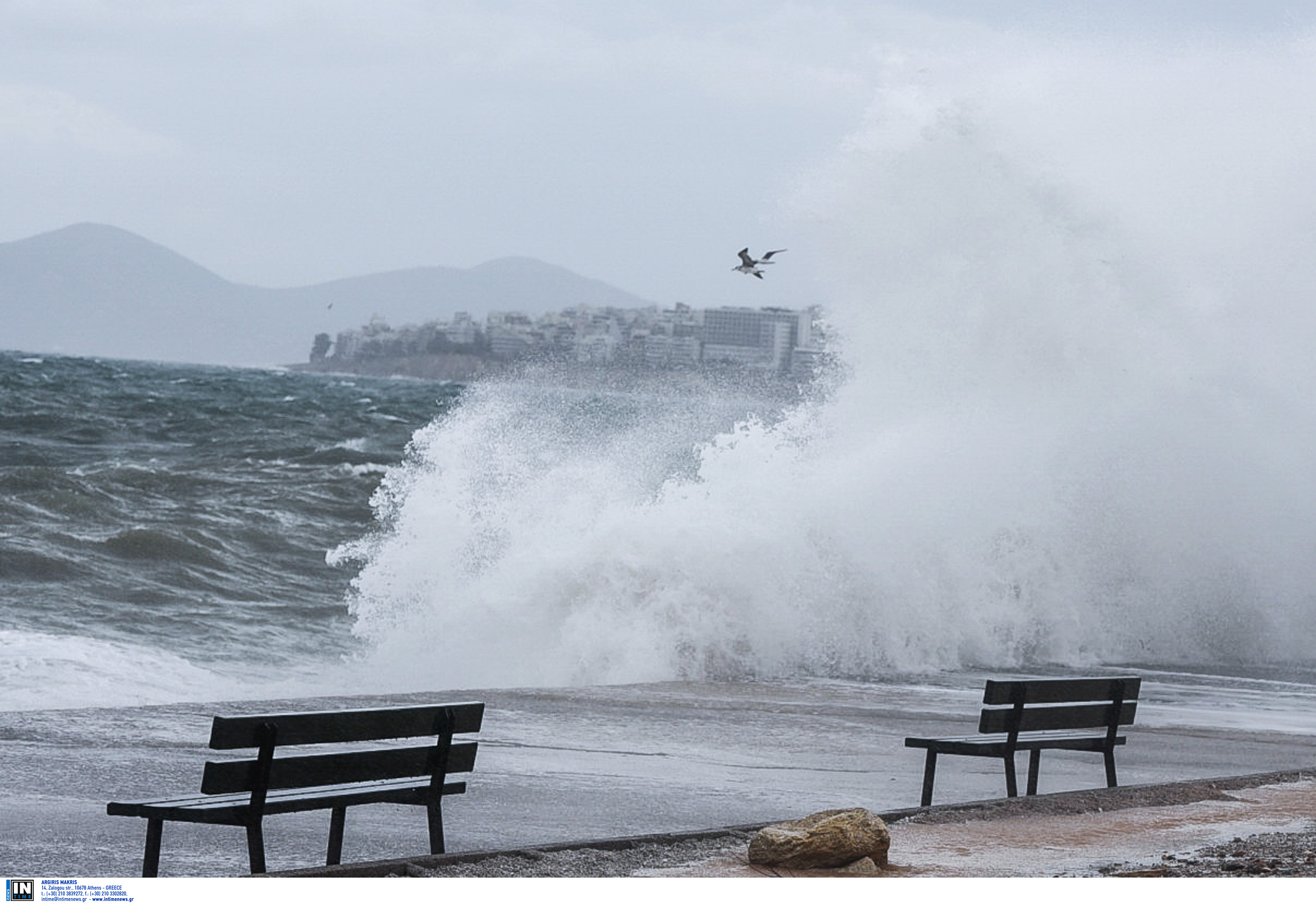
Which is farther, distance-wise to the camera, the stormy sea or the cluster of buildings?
the cluster of buildings

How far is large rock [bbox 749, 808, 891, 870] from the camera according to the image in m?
4.86

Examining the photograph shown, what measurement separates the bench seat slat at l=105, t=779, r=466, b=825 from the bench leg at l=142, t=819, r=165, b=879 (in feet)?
0.16

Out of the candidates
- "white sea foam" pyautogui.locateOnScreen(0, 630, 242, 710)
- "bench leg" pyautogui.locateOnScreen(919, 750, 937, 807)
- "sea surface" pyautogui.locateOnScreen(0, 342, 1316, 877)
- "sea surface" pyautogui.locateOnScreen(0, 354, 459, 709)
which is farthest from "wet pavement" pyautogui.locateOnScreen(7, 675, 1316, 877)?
"sea surface" pyautogui.locateOnScreen(0, 354, 459, 709)

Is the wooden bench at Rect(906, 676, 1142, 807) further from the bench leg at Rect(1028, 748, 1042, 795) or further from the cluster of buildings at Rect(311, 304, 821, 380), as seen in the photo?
the cluster of buildings at Rect(311, 304, 821, 380)

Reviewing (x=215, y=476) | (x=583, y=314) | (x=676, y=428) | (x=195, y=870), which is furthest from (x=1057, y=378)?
(x=583, y=314)

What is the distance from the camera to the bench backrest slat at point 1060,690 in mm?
6215

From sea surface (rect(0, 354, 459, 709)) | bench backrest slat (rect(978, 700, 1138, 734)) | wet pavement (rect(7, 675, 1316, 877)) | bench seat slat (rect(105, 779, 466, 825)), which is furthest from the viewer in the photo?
sea surface (rect(0, 354, 459, 709))

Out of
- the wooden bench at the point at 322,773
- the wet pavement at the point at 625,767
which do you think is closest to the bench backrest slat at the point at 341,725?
the wooden bench at the point at 322,773

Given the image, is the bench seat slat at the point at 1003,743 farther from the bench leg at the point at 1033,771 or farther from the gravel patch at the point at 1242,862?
the gravel patch at the point at 1242,862

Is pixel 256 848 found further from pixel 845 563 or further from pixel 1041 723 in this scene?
pixel 845 563

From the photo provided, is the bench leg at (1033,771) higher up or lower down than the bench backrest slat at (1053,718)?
lower down

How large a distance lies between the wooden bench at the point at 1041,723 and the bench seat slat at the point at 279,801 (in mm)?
2069

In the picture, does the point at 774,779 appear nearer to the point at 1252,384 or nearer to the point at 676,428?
the point at 1252,384

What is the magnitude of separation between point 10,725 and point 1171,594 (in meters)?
9.80
